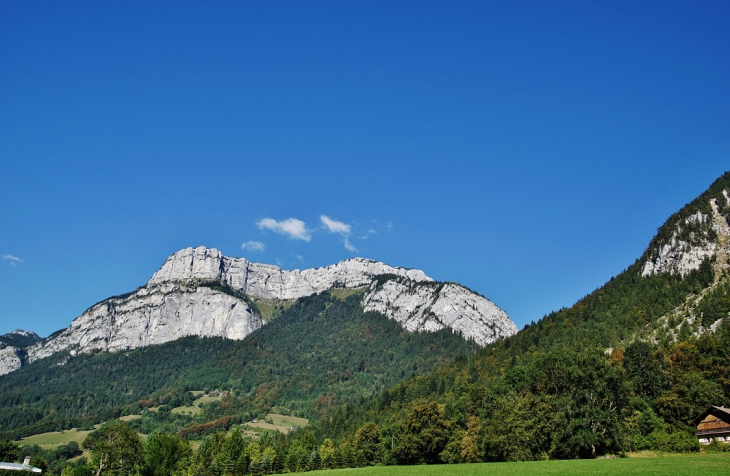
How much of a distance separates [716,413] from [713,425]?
5.69 ft

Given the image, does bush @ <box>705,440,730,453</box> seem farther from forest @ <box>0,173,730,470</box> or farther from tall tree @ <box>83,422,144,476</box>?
tall tree @ <box>83,422,144,476</box>

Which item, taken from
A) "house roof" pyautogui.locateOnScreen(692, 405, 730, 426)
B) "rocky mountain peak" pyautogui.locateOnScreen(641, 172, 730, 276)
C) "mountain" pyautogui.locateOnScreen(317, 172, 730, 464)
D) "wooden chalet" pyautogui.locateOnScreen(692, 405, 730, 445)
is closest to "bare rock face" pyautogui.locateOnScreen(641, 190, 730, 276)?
"rocky mountain peak" pyautogui.locateOnScreen(641, 172, 730, 276)

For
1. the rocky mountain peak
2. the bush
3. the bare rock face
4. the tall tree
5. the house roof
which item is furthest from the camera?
the rocky mountain peak

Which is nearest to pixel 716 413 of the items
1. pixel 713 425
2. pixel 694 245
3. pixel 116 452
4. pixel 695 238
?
pixel 713 425

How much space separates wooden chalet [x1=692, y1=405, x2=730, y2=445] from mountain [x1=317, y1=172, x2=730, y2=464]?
1.96 metres

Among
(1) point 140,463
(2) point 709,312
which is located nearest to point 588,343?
(2) point 709,312

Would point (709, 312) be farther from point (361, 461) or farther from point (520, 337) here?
point (361, 461)

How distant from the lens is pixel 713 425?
63.4 meters

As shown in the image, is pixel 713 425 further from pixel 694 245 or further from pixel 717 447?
pixel 694 245

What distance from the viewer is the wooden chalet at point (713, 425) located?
61.0 metres

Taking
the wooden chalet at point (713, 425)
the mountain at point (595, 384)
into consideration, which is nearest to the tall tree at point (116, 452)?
the mountain at point (595, 384)

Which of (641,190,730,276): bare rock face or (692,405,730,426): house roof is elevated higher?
(641,190,730,276): bare rock face

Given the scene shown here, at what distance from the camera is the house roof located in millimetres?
60875

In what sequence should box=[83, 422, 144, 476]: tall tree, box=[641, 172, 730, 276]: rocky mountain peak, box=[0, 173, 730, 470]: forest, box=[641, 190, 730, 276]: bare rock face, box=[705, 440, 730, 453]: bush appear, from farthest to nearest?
box=[641, 172, 730, 276]: rocky mountain peak, box=[641, 190, 730, 276]: bare rock face, box=[83, 422, 144, 476]: tall tree, box=[0, 173, 730, 470]: forest, box=[705, 440, 730, 453]: bush
